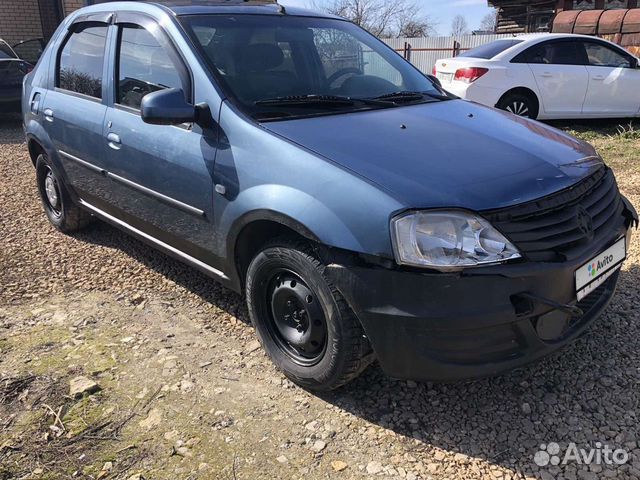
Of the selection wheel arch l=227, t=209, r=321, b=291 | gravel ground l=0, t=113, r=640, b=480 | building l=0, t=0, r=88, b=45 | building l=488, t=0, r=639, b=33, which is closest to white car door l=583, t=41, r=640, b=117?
gravel ground l=0, t=113, r=640, b=480

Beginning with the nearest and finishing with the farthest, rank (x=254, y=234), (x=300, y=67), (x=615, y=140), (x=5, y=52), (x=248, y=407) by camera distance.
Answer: (x=248, y=407) < (x=254, y=234) < (x=300, y=67) < (x=615, y=140) < (x=5, y=52)

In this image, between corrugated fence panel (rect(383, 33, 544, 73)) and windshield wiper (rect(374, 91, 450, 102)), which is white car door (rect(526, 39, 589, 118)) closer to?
windshield wiper (rect(374, 91, 450, 102))

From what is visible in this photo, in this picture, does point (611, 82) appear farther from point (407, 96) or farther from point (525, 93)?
point (407, 96)

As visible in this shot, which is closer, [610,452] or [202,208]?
[610,452]

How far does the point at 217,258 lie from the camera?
299 centimetres

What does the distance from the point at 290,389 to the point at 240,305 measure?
946mm

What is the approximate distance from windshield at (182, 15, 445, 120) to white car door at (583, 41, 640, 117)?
611 cm

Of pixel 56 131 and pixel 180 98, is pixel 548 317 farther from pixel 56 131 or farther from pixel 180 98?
pixel 56 131

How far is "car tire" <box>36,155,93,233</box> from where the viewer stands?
4.60 metres

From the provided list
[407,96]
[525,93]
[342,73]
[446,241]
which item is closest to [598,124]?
[525,93]

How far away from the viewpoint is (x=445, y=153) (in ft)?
8.30

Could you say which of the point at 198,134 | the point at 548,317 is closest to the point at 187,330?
the point at 198,134

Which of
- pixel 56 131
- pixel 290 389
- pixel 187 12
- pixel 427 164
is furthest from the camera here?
pixel 56 131

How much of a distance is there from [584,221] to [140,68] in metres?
2.59
